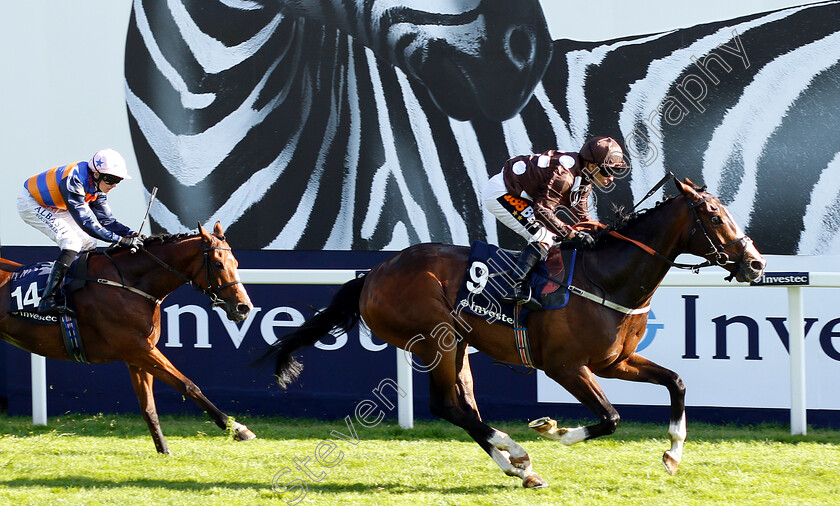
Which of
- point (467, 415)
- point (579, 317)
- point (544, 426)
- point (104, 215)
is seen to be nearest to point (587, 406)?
point (544, 426)

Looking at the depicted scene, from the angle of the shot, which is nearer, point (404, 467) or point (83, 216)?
point (404, 467)

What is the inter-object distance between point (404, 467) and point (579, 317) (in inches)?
48.5

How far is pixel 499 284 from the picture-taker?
4547mm

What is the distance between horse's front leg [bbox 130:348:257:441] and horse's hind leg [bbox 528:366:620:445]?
1.53m

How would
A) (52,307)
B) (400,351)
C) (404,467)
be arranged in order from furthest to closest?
(400,351), (52,307), (404,467)

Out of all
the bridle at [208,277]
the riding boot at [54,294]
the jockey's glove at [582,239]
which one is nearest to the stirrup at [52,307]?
the riding boot at [54,294]

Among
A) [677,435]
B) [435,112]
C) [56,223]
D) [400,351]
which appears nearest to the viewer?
[677,435]

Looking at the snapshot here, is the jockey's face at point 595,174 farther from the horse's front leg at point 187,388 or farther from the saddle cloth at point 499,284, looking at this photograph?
the horse's front leg at point 187,388

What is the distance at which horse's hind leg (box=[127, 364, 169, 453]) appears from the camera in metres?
5.20

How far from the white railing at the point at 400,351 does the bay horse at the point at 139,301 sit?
840mm

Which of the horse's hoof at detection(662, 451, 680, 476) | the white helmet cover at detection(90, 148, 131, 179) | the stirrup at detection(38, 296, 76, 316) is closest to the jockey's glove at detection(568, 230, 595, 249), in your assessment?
the horse's hoof at detection(662, 451, 680, 476)

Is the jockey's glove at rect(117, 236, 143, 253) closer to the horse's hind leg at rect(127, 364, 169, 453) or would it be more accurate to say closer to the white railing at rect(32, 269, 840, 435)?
the horse's hind leg at rect(127, 364, 169, 453)

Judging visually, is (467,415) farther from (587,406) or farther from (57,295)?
(57,295)

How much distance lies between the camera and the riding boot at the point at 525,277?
175 inches
